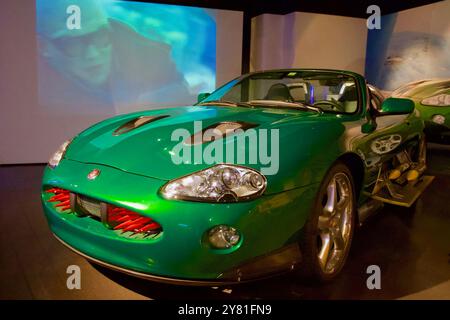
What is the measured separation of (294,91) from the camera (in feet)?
9.68

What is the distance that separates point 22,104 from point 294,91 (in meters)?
3.92

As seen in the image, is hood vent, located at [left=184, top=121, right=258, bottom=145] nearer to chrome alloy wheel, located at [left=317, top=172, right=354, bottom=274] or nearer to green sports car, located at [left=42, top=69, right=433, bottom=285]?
green sports car, located at [left=42, top=69, right=433, bottom=285]

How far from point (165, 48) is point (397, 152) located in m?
3.97

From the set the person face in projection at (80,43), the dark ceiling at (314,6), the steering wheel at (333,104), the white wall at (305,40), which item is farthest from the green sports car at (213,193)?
the dark ceiling at (314,6)

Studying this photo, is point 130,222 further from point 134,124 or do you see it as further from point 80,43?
point 80,43

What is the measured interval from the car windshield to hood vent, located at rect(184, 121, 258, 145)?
640 mm

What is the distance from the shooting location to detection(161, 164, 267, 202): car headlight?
147cm

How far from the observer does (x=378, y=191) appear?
2652 millimetres

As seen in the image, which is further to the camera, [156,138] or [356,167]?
[356,167]

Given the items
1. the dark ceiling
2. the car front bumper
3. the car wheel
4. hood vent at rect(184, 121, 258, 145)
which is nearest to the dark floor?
the car wheel

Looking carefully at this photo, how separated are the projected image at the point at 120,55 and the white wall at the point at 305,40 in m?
1.17

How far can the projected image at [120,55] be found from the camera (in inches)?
203

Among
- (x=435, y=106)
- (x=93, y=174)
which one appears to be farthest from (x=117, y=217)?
(x=435, y=106)

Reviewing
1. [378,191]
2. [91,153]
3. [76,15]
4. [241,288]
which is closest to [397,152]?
[378,191]
